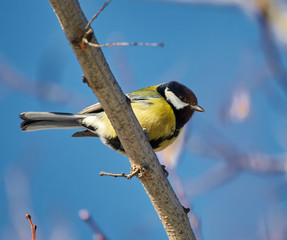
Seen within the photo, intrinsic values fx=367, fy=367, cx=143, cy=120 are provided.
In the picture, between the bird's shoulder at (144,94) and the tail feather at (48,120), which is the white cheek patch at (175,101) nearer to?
the bird's shoulder at (144,94)

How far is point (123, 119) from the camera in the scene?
1.90 meters

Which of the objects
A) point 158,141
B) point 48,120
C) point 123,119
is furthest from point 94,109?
point 123,119

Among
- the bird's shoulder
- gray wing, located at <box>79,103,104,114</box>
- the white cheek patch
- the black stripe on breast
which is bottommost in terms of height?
the black stripe on breast

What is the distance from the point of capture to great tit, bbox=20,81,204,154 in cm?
291

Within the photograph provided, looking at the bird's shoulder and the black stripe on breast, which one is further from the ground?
the bird's shoulder

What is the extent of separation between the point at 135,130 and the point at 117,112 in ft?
0.48

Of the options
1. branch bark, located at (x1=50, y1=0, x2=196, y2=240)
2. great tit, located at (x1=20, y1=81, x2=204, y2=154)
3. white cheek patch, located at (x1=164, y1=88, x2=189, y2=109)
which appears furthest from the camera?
white cheek patch, located at (x1=164, y1=88, x2=189, y2=109)

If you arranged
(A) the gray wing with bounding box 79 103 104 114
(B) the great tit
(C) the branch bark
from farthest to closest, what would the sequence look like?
(A) the gray wing with bounding box 79 103 104 114 → (B) the great tit → (C) the branch bark

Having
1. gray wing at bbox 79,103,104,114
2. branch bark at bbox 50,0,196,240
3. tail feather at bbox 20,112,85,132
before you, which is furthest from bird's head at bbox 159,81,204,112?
branch bark at bbox 50,0,196,240

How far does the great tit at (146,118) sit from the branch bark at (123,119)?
0.81 meters

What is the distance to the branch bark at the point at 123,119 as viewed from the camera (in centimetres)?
161

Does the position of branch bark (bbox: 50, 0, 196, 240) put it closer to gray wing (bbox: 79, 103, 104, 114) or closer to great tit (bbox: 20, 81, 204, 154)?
great tit (bbox: 20, 81, 204, 154)

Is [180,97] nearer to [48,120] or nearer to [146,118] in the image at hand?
[146,118]

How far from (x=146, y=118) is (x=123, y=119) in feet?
3.23
